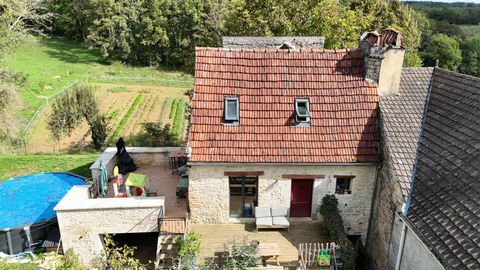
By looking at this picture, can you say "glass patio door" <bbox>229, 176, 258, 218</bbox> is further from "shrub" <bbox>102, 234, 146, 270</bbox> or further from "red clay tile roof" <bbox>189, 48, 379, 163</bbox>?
"shrub" <bbox>102, 234, 146, 270</bbox>

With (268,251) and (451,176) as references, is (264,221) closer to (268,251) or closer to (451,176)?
(268,251)

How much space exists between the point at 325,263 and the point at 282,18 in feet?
54.6

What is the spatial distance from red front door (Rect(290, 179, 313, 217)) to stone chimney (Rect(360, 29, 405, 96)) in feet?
15.8

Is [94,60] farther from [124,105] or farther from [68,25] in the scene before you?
[124,105]

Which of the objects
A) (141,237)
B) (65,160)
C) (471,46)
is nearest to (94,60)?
(65,160)

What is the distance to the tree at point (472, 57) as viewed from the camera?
221 feet

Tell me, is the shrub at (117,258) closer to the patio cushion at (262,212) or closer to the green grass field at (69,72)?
the patio cushion at (262,212)

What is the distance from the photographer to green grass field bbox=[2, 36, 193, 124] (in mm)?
46731

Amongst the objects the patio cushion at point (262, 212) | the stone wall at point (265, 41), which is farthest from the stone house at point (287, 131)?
the stone wall at point (265, 41)

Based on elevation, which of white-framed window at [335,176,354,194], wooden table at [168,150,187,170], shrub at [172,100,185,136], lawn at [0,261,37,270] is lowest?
lawn at [0,261,37,270]

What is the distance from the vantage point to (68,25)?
74188mm

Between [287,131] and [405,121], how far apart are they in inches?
176

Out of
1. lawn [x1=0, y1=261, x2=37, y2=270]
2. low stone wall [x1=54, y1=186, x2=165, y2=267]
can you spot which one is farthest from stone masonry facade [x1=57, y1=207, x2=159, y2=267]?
lawn [x1=0, y1=261, x2=37, y2=270]

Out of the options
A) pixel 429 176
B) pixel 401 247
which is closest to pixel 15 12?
pixel 429 176
